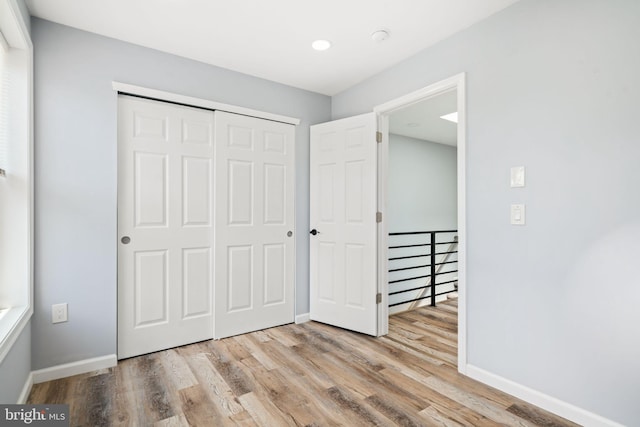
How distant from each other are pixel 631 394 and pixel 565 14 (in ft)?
6.52

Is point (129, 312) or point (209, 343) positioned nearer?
point (129, 312)

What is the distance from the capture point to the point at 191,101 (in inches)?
107

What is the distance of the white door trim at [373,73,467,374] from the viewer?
228 cm

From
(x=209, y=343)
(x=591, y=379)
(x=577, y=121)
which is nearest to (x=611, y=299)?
(x=591, y=379)

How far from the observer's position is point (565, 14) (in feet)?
5.91

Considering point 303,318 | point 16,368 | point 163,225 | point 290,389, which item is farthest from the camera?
point 303,318

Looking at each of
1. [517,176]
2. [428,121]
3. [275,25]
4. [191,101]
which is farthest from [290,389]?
[428,121]

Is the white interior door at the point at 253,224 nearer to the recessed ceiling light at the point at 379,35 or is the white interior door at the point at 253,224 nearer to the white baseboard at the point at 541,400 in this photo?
the recessed ceiling light at the point at 379,35

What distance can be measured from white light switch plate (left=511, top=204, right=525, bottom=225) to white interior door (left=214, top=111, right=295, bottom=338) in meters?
1.98

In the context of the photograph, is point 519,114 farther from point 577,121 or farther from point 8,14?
point 8,14

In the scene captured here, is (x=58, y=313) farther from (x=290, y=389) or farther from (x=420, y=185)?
(x=420, y=185)

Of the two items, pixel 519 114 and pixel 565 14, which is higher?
pixel 565 14

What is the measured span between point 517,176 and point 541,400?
4.30 feet

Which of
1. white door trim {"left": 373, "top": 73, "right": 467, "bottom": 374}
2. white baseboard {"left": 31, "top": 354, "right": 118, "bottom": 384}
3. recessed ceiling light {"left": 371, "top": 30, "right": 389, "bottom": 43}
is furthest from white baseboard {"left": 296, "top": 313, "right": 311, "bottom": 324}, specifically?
recessed ceiling light {"left": 371, "top": 30, "right": 389, "bottom": 43}
